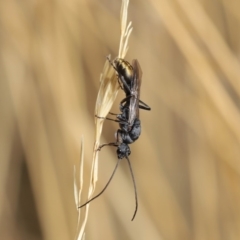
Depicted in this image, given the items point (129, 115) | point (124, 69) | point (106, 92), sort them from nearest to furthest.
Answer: point (106, 92)
point (124, 69)
point (129, 115)

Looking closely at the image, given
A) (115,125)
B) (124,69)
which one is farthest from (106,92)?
(115,125)

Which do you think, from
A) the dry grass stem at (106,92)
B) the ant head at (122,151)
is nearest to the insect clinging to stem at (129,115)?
the ant head at (122,151)

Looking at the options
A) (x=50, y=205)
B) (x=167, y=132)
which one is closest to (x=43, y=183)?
(x=50, y=205)

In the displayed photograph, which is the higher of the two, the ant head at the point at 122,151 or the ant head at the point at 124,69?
the ant head at the point at 124,69

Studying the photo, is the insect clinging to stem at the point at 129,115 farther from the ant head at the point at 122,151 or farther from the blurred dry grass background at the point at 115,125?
the blurred dry grass background at the point at 115,125

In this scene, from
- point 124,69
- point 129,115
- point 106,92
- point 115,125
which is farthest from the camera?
point 115,125

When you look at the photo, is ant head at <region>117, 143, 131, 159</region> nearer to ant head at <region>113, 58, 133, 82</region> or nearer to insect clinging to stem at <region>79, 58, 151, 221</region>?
insect clinging to stem at <region>79, 58, 151, 221</region>

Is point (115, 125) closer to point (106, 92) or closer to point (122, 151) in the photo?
point (122, 151)

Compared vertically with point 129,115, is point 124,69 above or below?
above
